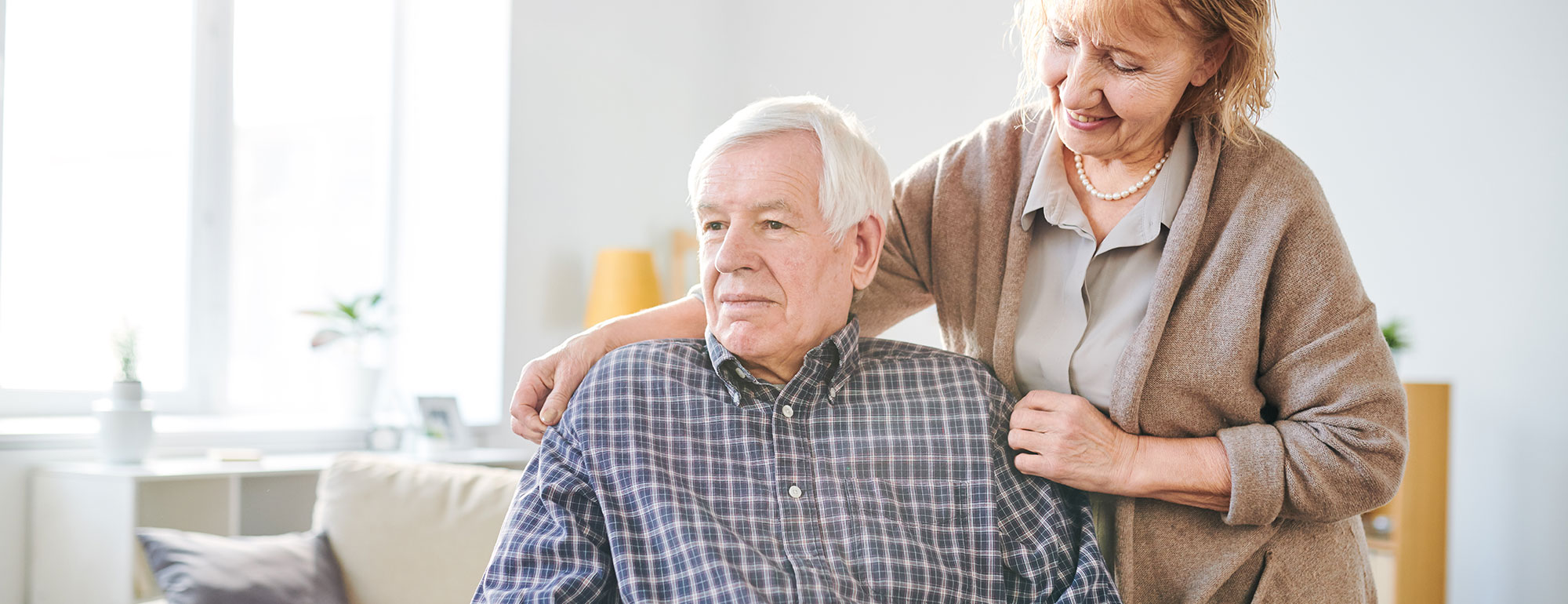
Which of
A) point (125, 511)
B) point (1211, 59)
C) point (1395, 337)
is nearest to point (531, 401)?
point (1211, 59)

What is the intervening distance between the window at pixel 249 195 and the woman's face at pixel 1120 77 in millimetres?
3048

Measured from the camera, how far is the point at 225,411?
374cm

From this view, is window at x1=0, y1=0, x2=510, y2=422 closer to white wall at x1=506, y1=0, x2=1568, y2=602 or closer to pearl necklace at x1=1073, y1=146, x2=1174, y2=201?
white wall at x1=506, y1=0, x2=1568, y2=602

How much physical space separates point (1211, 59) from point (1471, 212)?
2458 millimetres

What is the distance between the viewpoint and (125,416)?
2.83 m

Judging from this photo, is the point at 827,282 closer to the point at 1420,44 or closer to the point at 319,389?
the point at 1420,44

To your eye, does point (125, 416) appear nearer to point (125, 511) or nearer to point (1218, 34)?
point (125, 511)

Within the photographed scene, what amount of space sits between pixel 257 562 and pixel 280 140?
2.15 metres

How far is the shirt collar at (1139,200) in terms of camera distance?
4.41 ft

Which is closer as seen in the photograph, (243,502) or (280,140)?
(243,502)

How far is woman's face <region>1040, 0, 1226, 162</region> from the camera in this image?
1.24 m

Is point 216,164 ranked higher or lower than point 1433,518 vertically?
higher

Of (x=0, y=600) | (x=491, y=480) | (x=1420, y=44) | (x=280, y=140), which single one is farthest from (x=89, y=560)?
(x=1420, y=44)

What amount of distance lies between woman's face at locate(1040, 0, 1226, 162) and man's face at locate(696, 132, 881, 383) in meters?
0.31
